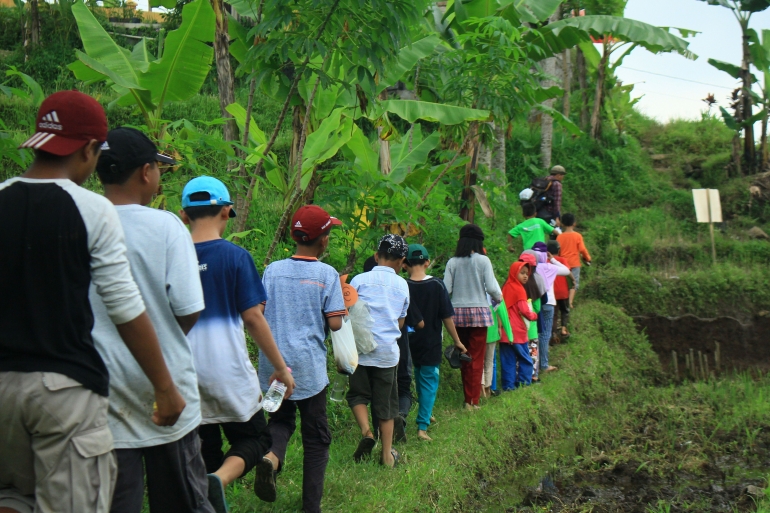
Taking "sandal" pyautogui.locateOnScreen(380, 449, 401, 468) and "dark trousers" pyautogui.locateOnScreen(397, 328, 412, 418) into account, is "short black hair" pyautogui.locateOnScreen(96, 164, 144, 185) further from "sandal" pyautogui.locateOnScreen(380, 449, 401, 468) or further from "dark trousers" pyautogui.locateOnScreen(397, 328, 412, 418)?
"dark trousers" pyautogui.locateOnScreen(397, 328, 412, 418)

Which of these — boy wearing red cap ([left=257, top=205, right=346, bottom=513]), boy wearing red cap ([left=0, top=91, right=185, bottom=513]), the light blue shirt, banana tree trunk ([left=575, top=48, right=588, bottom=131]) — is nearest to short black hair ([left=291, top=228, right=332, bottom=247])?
boy wearing red cap ([left=257, top=205, right=346, bottom=513])

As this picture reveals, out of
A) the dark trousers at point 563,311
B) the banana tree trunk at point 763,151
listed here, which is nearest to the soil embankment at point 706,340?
the dark trousers at point 563,311

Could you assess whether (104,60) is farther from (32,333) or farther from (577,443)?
(577,443)

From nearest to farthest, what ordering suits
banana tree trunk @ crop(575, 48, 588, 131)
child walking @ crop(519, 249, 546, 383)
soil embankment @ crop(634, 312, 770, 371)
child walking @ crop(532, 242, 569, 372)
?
child walking @ crop(519, 249, 546, 383) → child walking @ crop(532, 242, 569, 372) → soil embankment @ crop(634, 312, 770, 371) → banana tree trunk @ crop(575, 48, 588, 131)

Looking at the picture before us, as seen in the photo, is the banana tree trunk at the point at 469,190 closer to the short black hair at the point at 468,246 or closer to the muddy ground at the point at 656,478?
the short black hair at the point at 468,246

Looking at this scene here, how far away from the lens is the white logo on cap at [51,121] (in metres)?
2.36

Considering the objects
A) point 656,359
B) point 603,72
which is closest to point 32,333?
point 656,359

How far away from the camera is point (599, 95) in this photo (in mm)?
19453

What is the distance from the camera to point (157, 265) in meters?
2.71

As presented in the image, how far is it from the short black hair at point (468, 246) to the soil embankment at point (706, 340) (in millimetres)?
6778

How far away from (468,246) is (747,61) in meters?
14.4

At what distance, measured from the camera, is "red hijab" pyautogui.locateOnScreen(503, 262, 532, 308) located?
27.7ft

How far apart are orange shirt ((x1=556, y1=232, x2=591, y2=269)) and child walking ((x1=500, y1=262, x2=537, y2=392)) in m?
3.20

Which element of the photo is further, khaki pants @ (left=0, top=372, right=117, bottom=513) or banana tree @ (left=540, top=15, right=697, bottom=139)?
banana tree @ (left=540, top=15, right=697, bottom=139)
